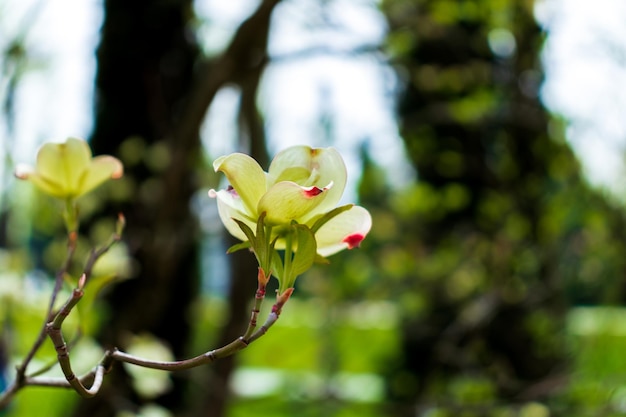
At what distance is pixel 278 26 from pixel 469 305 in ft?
3.10

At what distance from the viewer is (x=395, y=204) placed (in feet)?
6.77

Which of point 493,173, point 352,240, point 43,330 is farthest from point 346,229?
point 493,173

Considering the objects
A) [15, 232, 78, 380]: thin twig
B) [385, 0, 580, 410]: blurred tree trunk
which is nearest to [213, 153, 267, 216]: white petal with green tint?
[15, 232, 78, 380]: thin twig

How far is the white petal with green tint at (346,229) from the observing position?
0.34 meters

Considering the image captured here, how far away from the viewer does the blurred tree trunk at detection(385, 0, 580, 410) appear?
5.32ft

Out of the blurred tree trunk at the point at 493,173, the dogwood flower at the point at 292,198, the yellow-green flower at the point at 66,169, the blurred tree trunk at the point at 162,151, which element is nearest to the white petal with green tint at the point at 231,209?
the dogwood flower at the point at 292,198

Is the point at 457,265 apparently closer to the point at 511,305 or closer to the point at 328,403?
the point at 511,305

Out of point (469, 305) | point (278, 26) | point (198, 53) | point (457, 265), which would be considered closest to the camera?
point (278, 26)

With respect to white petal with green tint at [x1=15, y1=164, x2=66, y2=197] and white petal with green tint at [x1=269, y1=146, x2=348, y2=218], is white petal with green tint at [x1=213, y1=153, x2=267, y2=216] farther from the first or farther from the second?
white petal with green tint at [x1=15, y1=164, x2=66, y2=197]

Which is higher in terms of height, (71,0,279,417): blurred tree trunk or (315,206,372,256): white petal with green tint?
(71,0,279,417): blurred tree trunk

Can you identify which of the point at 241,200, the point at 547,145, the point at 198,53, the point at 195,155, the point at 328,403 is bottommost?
the point at 241,200

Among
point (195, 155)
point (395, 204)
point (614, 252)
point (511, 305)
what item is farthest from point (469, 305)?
point (195, 155)

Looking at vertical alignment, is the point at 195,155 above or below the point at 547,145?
below

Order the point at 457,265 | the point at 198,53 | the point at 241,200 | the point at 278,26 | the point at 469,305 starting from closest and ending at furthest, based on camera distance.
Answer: the point at 241,200 → the point at 278,26 → the point at 457,265 → the point at 469,305 → the point at 198,53
